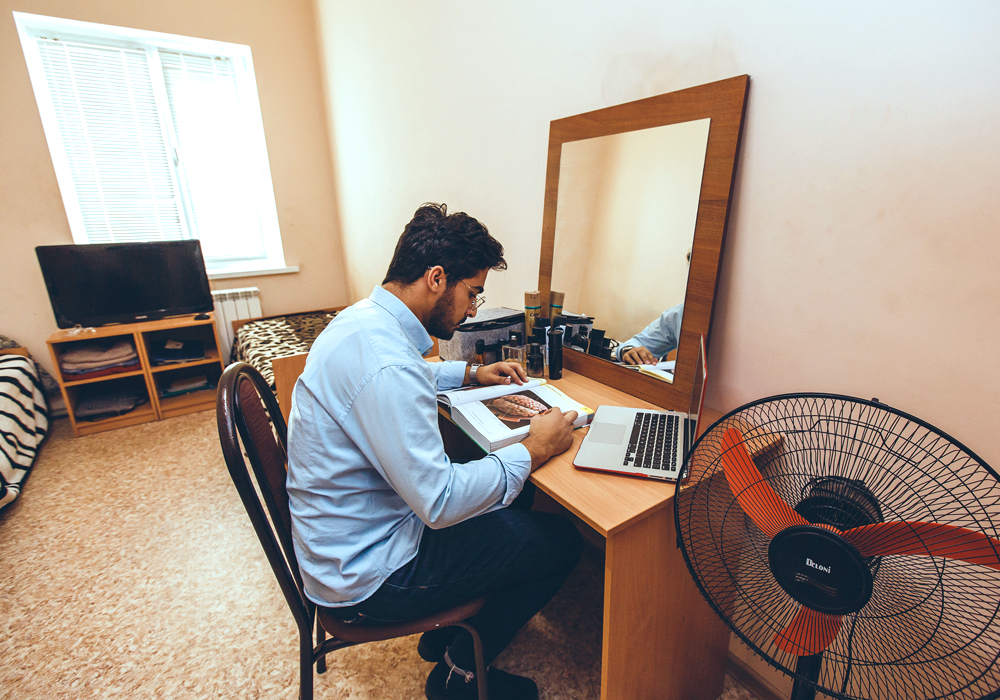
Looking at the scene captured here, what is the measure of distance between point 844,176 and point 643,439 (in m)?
0.69

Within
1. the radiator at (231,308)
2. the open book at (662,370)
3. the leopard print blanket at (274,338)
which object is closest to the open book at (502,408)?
the open book at (662,370)

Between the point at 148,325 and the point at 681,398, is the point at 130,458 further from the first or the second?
the point at 681,398

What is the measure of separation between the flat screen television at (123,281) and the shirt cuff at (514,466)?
3.16 m

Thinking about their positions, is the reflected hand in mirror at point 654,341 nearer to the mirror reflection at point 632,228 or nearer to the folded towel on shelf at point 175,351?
the mirror reflection at point 632,228

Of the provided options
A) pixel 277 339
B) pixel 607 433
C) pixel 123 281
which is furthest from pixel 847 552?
pixel 123 281

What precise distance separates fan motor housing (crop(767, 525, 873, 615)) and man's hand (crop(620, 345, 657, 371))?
0.72 metres

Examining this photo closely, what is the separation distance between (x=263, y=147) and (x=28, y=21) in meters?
1.39

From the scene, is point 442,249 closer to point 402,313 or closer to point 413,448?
point 402,313

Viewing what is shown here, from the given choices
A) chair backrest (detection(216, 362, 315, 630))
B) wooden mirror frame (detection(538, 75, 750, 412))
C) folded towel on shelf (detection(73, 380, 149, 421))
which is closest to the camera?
chair backrest (detection(216, 362, 315, 630))

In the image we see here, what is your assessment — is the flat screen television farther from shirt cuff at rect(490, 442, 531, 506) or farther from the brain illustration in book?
shirt cuff at rect(490, 442, 531, 506)

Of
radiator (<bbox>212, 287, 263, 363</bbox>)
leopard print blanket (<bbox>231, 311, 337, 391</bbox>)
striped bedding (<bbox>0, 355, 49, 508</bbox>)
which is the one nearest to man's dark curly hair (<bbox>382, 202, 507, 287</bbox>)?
leopard print blanket (<bbox>231, 311, 337, 391</bbox>)

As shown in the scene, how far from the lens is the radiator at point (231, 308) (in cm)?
358

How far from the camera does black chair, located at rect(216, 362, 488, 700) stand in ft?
2.66

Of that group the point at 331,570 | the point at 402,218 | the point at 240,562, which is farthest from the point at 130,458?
the point at 331,570
